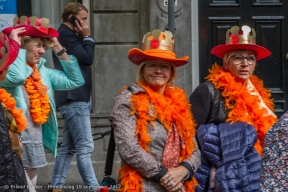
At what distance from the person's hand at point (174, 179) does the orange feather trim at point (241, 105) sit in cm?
70

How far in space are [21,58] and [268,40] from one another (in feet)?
14.5

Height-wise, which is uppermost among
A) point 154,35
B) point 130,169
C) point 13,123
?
point 154,35

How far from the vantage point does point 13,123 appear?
15.9 ft

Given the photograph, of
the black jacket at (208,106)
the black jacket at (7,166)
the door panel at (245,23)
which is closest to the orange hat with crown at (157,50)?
the black jacket at (208,106)

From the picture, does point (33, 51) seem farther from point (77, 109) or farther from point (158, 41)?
point (77, 109)

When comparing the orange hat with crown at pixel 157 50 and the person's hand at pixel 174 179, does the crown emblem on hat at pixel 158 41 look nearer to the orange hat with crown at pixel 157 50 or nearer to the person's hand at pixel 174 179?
the orange hat with crown at pixel 157 50

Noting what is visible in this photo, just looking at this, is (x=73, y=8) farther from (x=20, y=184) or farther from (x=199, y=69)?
(x=20, y=184)

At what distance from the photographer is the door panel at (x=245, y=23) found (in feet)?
32.3

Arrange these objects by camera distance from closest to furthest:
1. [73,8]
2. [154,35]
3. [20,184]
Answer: [20,184]
[154,35]
[73,8]

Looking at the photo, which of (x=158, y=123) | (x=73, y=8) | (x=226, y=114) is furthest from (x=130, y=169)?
(x=73, y=8)

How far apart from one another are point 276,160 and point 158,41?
96.3 inches

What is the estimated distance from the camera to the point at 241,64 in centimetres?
636

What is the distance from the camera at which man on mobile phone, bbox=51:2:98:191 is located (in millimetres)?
7918

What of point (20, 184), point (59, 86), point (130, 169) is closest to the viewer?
point (20, 184)
